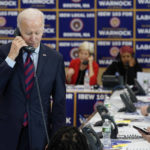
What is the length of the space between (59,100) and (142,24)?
530cm

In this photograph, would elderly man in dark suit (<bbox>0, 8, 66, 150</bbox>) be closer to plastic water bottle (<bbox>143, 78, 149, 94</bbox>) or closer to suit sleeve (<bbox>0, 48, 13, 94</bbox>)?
suit sleeve (<bbox>0, 48, 13, 94</bbox>)

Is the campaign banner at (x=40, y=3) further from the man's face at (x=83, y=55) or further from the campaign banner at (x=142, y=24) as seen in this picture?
the campaign banner at (x=142, y=24)

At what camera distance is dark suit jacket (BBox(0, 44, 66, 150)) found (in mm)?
2238

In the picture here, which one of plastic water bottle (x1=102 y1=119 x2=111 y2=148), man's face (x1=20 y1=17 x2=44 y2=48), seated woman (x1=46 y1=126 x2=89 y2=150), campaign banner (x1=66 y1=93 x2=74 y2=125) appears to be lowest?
campaign banner (x1=66 y1=93 x2=74 y2=125)

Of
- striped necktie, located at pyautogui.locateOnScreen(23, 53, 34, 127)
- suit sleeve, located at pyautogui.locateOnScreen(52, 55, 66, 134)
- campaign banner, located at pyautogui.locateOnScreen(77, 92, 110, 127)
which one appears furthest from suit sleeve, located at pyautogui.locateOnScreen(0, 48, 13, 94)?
campaign banner, located at pyautogui.locateOnScreen(77, 92, 110, 127)

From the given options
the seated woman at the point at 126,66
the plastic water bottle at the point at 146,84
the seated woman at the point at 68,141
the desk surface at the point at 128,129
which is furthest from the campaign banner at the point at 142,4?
the seated woman at the point at 68,141

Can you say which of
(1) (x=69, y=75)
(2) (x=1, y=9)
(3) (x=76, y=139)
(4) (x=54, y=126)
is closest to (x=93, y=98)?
(1) (x=69, y=75)

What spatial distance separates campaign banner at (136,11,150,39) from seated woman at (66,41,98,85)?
4.57 ft

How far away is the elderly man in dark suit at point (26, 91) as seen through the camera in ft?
7.33

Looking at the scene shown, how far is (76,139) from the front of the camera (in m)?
1.23

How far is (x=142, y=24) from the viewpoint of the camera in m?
7.36

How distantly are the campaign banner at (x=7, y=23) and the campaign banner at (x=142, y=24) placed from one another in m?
2.33

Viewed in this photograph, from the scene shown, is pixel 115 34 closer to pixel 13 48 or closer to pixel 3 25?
pixel 3 25

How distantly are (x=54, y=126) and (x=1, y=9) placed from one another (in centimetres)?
549
